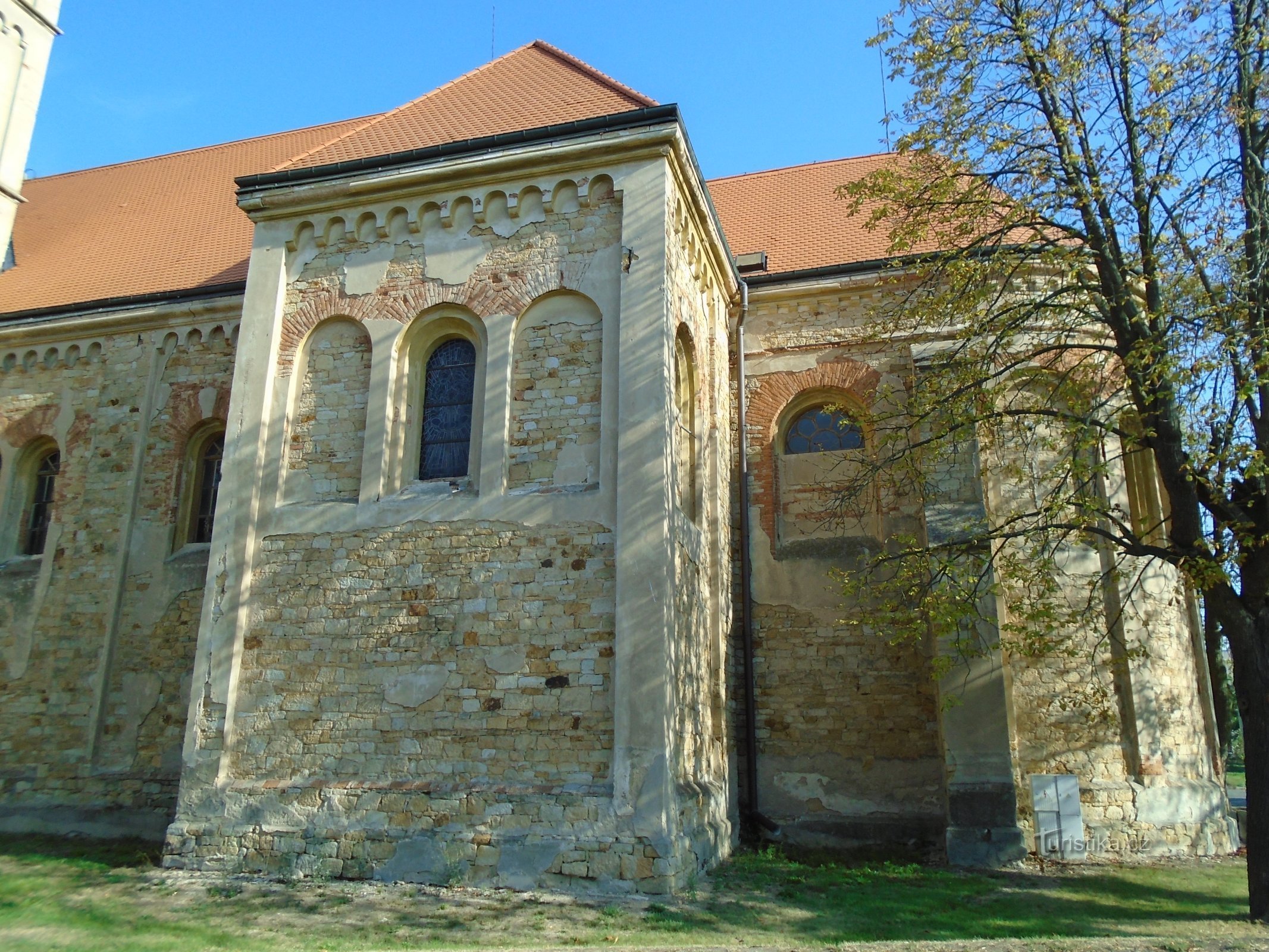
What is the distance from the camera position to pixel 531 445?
987 cm

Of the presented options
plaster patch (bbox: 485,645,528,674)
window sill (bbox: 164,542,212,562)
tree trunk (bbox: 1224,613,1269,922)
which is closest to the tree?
tree trunk (bbox: 1224,613,1269,922)

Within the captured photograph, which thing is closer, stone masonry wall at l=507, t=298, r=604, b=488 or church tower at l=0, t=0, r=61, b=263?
stone masonry wall at l=507, t=298, r=604, b=488

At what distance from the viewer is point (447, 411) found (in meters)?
10.6

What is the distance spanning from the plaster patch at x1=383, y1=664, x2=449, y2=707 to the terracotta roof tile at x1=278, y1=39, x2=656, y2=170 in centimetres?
582

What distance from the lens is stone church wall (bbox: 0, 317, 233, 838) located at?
1224 centimetres

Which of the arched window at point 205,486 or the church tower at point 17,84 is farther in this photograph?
the church tower at point 17,84

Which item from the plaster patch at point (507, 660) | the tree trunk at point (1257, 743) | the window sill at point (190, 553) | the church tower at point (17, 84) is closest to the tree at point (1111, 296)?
the tree trunk at point (1257, 743)

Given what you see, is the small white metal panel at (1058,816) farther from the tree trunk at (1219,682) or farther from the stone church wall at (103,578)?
the stone church wall at (103,578)

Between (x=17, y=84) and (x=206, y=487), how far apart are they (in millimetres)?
7360

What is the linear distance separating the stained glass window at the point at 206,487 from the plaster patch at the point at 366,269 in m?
3.77

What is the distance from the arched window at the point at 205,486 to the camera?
13.3 m

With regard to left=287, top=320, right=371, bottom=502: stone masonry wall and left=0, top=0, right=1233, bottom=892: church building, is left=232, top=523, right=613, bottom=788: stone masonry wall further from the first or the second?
left=287, top=320, right=371, bottom=502: stone masonry wall

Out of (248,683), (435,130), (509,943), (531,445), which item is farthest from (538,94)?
(509,943)

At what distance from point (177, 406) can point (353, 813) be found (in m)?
7.24
